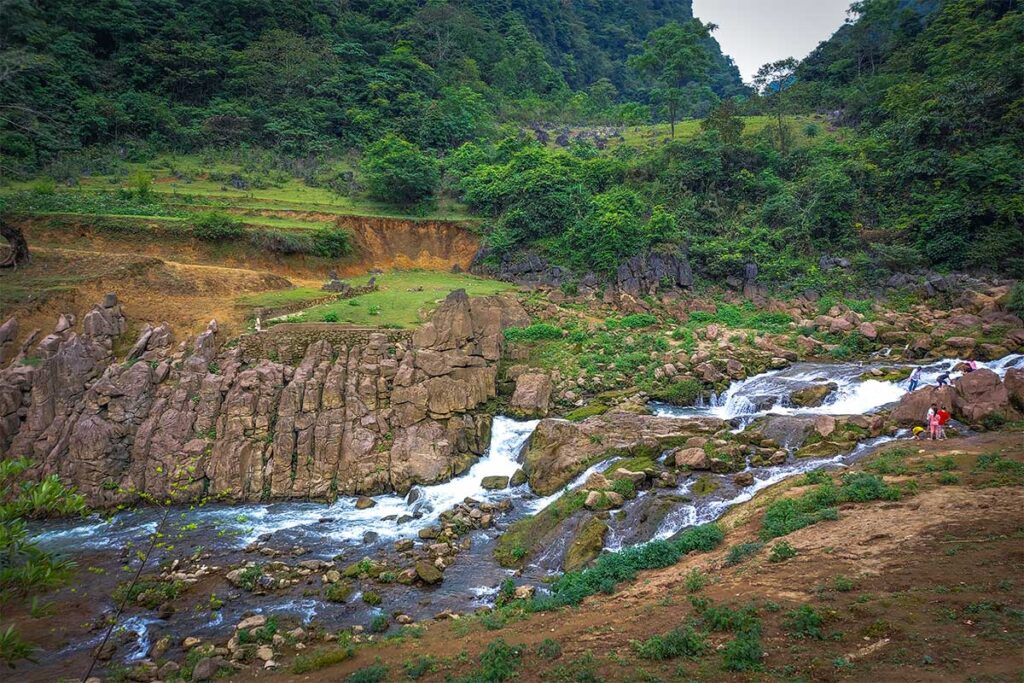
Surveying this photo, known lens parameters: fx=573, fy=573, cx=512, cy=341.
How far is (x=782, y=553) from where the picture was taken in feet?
38.8

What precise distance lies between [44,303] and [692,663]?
28.0m

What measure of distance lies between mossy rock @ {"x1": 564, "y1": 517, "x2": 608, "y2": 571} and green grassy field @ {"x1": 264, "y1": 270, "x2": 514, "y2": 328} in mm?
13379

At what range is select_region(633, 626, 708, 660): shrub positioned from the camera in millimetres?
9148

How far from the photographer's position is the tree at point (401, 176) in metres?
39.4

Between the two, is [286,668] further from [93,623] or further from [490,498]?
[490,498]

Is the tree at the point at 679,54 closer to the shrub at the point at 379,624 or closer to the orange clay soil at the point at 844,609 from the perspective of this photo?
the orange clay soil at the point at 844,609

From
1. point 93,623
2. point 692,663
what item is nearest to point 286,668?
point 93,623

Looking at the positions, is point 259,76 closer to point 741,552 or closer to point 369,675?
point 369,675

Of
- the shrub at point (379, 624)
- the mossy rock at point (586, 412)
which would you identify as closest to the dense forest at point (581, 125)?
the mossy rock at point (586, 412)

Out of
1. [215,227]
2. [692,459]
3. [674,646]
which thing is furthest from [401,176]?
[674,646]

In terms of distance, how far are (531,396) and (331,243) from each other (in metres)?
17.5

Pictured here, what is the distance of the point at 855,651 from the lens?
8422mm

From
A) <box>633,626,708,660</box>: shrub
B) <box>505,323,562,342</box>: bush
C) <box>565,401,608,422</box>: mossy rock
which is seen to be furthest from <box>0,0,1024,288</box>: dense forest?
<box>633,626,708,660</box>: shrub

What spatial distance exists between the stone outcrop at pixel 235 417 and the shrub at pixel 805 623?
13.5 metres
